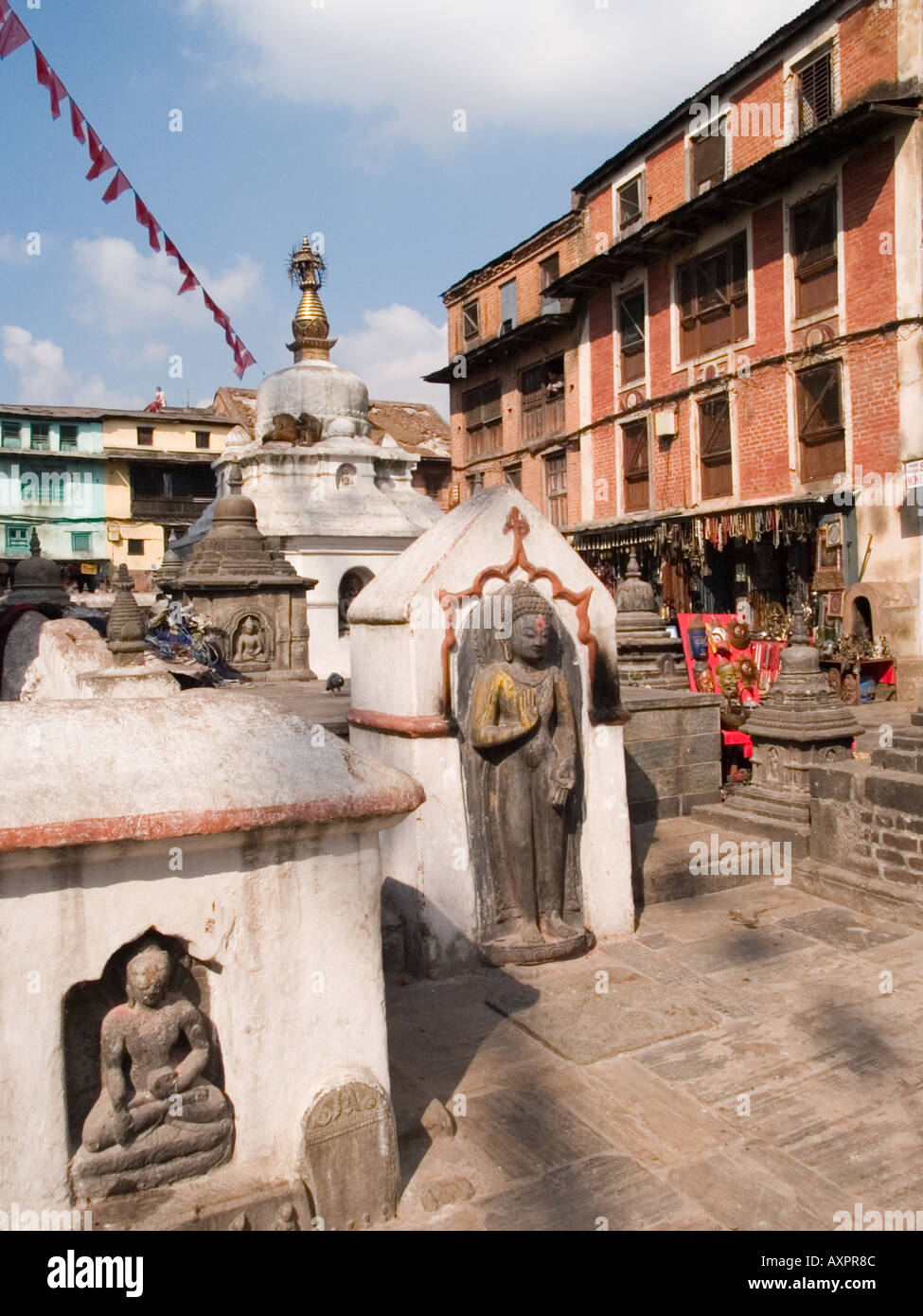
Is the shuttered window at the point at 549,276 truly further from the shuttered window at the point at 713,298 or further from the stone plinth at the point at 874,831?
the stone plinth at the point at 874,831

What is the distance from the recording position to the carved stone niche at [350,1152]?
3.07 m

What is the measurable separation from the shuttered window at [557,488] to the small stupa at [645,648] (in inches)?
544

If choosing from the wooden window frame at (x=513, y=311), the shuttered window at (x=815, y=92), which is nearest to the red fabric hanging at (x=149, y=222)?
the shuttered window at (x=815, y=92)

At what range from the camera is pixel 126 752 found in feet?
9.59

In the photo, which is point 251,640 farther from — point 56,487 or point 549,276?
point 56,487

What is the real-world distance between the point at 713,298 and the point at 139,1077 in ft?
68.3

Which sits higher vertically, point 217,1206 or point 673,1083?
point 217,1206

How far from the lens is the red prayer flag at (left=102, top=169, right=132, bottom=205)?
32.3 ft

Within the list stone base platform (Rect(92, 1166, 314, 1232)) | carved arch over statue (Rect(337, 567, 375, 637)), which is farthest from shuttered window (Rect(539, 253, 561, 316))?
stone base platform (Rect(92, 1166, 314, 1232))

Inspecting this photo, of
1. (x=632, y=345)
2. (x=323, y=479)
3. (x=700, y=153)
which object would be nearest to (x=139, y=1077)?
(x=323, y=479)

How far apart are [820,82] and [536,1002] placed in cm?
1858

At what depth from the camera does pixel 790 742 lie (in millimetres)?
8031

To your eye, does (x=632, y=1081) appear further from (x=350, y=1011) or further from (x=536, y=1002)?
(x=350, y=1011)

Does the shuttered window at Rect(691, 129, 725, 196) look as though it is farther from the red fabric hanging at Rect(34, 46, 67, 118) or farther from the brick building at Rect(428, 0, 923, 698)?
the red fabric hanging at Rect(34, 46, 67, 118)
